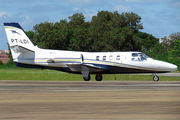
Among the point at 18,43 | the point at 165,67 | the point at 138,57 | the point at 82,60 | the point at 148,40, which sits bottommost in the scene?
the point at 165,67

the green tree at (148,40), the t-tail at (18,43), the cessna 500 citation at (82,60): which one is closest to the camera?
the cessna 500 citation at (82,60)

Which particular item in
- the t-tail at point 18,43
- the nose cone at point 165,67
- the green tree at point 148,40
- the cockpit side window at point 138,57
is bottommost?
the nose cone at point 165,67

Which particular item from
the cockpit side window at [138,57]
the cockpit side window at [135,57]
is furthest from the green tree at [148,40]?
the cockpit side window at [135,57]

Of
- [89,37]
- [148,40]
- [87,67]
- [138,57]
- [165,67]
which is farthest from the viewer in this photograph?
[148,40]

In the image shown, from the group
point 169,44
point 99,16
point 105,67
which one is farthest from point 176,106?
point 169,44

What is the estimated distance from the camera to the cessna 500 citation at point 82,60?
2998 cm

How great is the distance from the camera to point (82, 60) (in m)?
30.7

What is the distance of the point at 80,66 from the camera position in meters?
30.4

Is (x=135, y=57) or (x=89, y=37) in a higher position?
(x=89, y=37)

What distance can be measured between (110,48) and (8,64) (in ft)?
66.5

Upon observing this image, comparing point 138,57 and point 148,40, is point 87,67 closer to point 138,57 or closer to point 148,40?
point 138,57

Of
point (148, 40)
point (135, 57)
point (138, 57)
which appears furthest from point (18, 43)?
point (148, 40)

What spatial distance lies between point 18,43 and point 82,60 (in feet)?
22.2

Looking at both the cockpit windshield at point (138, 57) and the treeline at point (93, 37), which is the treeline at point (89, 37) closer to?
the treeline at point (93, 37)
